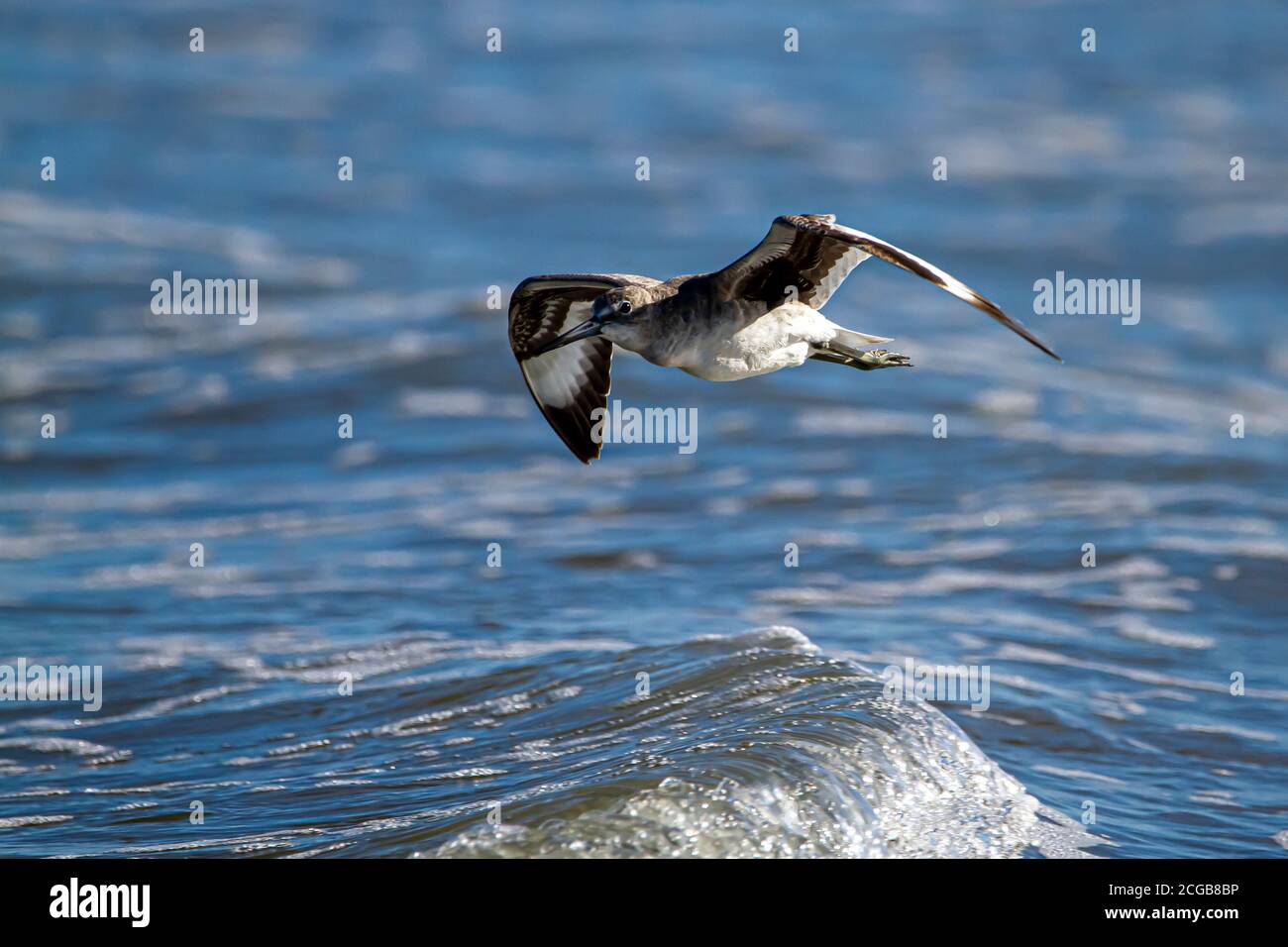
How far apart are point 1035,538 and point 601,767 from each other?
4615 mm

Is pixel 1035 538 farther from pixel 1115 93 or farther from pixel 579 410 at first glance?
pixel 1115 93

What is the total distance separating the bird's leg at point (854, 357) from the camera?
6836 mm

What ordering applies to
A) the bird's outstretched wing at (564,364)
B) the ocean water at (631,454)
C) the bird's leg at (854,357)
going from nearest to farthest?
the bird's leg at (854,357) → the ocean water at (631,454) → the bird's outstretched wing at (564,364)

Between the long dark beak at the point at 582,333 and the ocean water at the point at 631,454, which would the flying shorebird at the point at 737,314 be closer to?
the long dark beak at the point at 582,333

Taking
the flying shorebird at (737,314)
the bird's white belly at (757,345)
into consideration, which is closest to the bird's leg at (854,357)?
the flying shorebird at (737,314)

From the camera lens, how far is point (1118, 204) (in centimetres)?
1708

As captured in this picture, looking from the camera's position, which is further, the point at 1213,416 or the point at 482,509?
the point at 1213,416

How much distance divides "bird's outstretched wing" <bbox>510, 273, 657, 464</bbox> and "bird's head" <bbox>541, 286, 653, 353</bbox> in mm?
634

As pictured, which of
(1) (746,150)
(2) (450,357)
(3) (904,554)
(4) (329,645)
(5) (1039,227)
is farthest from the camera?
(1) (746,150)

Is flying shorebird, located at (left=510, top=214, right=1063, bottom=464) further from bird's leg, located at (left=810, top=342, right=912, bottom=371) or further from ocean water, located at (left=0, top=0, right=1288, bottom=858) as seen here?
ocean water, located at (left=0, top=0, right=1288, bottom=858)

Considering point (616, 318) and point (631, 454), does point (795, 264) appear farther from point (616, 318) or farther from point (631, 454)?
point (631, 454)

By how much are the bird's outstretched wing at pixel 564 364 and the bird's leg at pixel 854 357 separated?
106 centimetres

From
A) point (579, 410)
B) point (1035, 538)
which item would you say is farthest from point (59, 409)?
point (1035, 538)

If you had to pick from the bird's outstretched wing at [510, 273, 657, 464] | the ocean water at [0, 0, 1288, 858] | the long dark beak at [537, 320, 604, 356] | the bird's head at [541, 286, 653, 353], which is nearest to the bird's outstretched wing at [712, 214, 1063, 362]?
the bird's head at [541, 286, 653, 353]
